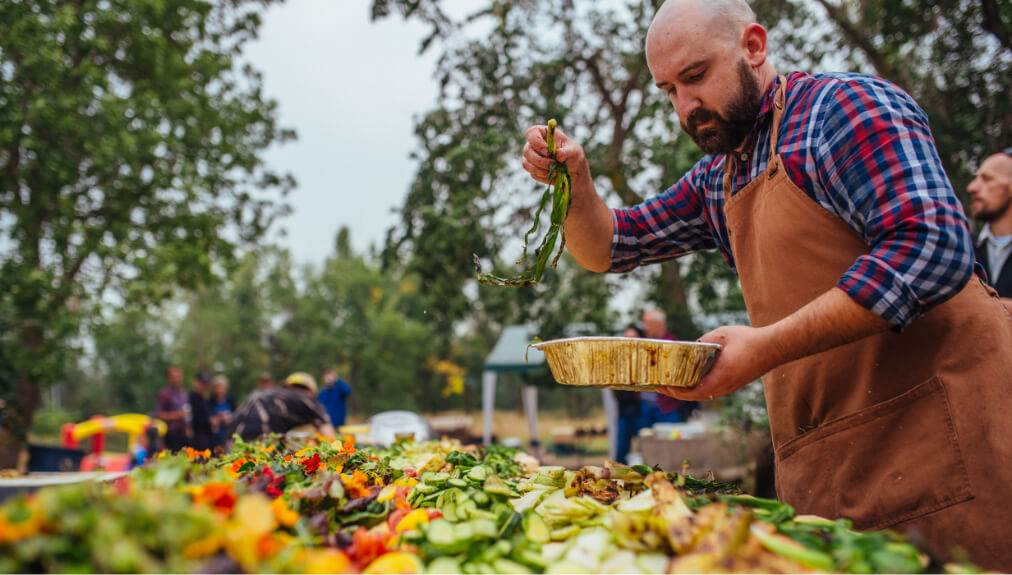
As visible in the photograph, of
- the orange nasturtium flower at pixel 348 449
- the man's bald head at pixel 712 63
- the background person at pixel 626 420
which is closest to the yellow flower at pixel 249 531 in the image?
the orange nasturtium flower at pixel 348 449

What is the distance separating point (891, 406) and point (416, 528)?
1.17 metres

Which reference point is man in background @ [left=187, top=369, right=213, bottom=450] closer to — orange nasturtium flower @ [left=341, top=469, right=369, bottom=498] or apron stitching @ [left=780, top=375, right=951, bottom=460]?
orange nasturtium flower @ [left=341, top=469, right=369, bottom=498]

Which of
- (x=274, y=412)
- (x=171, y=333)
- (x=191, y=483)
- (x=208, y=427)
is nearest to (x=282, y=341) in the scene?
(x=171, y=333)

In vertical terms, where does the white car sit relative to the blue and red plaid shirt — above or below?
below

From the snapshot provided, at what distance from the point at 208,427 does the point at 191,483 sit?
830 cm

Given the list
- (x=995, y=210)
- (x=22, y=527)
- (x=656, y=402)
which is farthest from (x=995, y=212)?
(x=656, y=402)

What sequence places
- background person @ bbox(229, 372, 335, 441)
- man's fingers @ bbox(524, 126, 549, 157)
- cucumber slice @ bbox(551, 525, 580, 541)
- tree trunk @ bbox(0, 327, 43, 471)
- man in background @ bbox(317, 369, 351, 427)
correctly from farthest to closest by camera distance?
man in background @ bbox(317, 369, 351, 427)
tree trunk @ bbox(0, 327, 43, 471)
background person @ bbox(229, 372, 335, 441)
man's fingers @ bbox(524, 126, 549, 157)
cucumber slice @ bbox(551, 525, 580, 541)

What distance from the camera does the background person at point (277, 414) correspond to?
16.4ft

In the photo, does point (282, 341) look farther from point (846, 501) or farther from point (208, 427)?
point (846, 501)

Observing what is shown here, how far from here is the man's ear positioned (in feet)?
5.40

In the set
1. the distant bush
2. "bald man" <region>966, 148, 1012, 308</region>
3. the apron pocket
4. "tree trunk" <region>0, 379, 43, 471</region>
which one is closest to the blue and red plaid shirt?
the apron pocket

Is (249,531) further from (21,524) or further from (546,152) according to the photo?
(546,152)

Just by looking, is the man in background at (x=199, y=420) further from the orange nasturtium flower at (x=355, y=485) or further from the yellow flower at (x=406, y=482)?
the orange nasturtium flower at (x=355, y=485)

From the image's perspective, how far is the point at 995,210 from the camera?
3002mm
